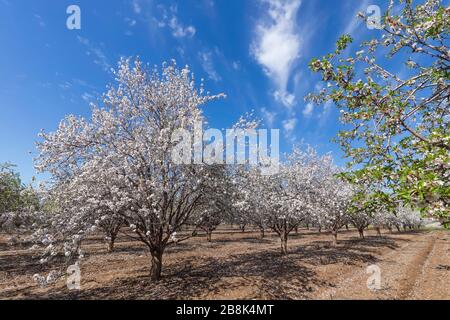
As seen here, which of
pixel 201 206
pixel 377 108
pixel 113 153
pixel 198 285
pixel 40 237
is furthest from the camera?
pixel 201 206

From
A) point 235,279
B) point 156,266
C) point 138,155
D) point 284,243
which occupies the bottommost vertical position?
point 235,279

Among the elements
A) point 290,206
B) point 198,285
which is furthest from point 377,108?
point 290,206

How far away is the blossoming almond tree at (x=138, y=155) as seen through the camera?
11.5 m

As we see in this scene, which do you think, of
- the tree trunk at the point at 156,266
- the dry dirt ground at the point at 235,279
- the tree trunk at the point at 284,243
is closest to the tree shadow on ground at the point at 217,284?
the dry dirt ground at the point at 235,279

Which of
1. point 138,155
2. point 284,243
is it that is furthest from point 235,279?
point 284,243

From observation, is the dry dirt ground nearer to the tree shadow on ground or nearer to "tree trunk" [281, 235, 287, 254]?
the tree shadow on ground

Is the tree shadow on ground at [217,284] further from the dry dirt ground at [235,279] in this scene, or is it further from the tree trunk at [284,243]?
the tree trunk at [284,243]

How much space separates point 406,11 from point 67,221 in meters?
15.4

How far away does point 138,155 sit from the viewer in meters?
12.3

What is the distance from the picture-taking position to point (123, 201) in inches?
415

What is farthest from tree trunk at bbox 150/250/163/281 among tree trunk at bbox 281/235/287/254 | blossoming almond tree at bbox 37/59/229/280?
tree trunk at bbox 281/235/287/254

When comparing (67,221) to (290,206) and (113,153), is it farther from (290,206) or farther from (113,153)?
(290,206)

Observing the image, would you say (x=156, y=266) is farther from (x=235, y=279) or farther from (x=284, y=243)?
(x=284, y=243)

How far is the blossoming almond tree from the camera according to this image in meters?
11.5
